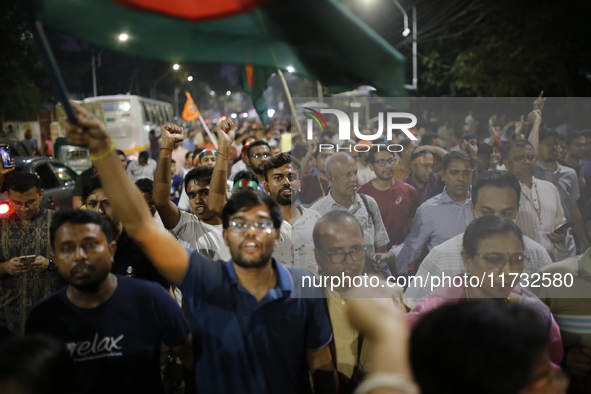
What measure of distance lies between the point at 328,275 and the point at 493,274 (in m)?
0.88

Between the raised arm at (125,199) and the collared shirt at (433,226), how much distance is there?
4.37 ft

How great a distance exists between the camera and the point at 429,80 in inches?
1177

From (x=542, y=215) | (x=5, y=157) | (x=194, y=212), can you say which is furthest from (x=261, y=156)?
(x=542, y=215)

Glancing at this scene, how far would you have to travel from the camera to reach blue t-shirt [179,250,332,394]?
2.62 metres

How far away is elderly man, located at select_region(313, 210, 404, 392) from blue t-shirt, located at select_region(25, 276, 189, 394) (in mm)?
833

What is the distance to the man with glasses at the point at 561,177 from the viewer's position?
350cm

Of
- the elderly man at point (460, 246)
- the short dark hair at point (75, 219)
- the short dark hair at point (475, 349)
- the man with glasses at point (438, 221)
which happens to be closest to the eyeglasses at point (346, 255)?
the man with glasses at point (438, 221)

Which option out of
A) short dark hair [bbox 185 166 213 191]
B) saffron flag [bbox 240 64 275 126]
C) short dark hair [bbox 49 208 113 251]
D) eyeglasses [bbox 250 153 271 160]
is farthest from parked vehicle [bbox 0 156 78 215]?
short dark hair [bbox 49 208 113 251]

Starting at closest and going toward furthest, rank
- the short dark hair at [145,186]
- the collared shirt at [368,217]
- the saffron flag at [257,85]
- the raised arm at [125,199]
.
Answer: the raised arm at [125,199]
the collared shirt at [368,217]
the saffron flag at [257,85]
the short dark hair at [145,186]

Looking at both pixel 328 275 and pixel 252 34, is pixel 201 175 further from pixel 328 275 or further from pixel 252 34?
pixel 252 34

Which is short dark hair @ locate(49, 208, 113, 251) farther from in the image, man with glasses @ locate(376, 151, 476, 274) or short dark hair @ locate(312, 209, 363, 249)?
man with glasses @ locate(376, 151, 476, 274)

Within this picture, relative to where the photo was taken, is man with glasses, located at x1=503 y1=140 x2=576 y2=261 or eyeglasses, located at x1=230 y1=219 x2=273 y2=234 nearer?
eyeglasses, located at x1=230 y1=219 x2=273 y2=234

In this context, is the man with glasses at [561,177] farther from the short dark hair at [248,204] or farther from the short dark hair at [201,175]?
the short dark hair at [201,175]

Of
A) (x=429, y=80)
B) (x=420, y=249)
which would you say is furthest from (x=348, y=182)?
(x=429, y=80)
